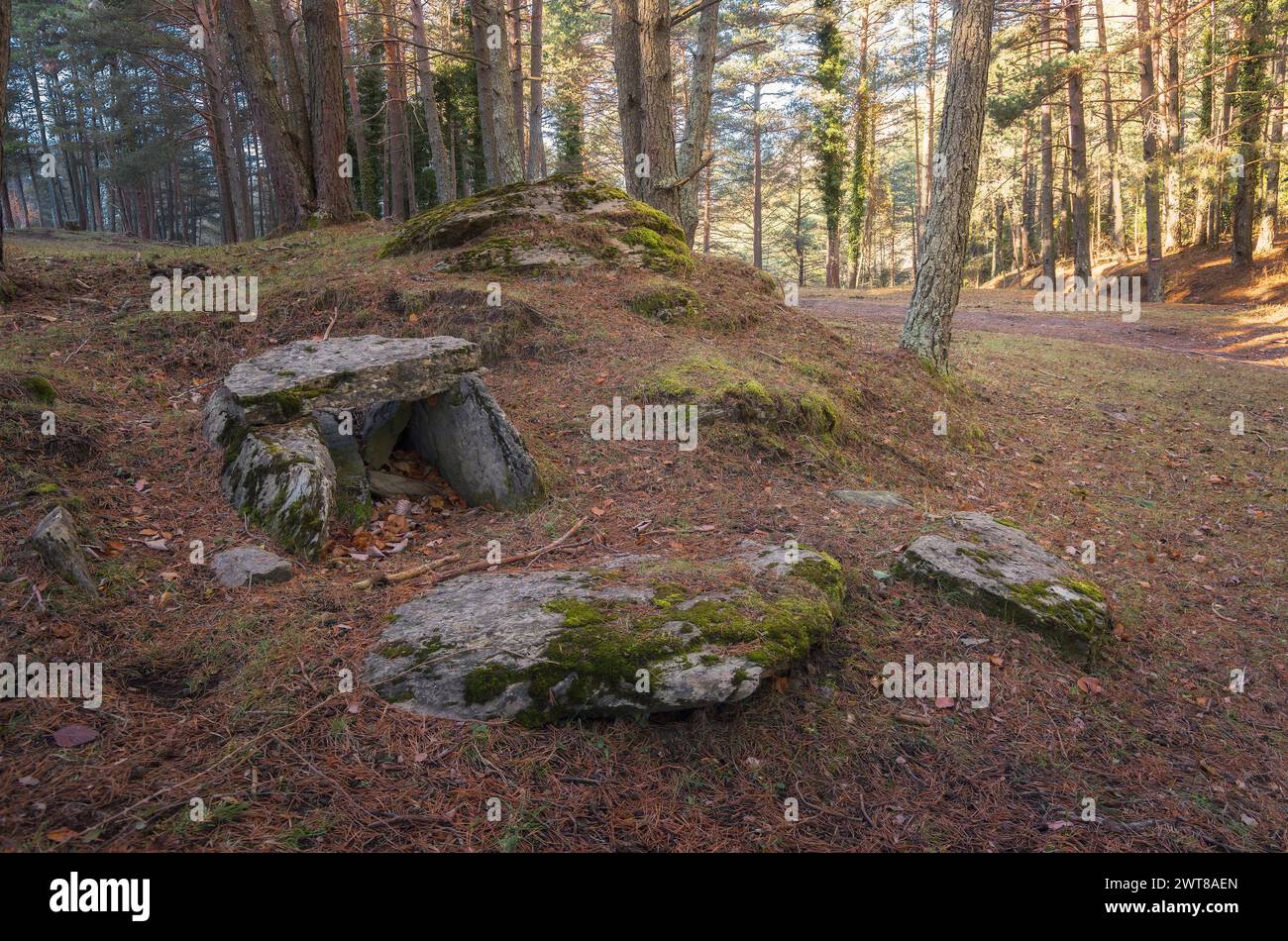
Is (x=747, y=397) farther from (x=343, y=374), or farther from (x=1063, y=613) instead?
(x=343, y=374)

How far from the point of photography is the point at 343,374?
5.43 meters

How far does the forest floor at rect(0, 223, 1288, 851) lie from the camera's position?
116 inches

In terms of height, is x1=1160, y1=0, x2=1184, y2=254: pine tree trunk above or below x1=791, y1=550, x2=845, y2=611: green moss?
above

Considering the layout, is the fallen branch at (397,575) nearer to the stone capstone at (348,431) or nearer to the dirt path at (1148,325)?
the stone capstone at (348,431)

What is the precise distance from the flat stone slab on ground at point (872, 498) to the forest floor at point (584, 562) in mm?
198

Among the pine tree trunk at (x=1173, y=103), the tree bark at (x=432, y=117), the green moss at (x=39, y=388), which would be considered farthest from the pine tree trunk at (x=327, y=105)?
the pine tree trunk at (x=1173, y=103)

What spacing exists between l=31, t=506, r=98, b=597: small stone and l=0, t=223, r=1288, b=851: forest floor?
76mm

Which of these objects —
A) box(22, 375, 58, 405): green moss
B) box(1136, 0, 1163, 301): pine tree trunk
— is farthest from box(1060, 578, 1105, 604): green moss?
box(1136, 0, 1163, 301): pine tree trunk

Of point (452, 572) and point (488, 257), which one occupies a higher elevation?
point (488, 257)

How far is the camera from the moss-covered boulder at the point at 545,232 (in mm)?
9188

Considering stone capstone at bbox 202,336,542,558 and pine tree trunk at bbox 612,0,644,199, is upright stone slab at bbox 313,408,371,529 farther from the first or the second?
pine tree trunk at bbox 612,0,644,199

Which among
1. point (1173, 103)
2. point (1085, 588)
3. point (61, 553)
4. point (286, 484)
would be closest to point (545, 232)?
point (286, 484)

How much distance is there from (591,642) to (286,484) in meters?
2.62
